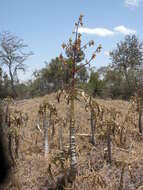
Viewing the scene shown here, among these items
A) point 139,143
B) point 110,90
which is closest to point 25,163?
point 139,143

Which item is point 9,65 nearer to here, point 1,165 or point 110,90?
point 110,90

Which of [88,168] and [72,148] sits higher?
[72,148]

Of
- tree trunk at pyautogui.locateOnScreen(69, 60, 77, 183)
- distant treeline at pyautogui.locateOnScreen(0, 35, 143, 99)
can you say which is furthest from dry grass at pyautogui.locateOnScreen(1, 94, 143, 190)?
distant treeline at pyautogui.locateOnScreen(0, 35, 143, 99)

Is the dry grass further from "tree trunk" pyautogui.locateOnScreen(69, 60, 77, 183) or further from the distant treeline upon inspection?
the distant treeline

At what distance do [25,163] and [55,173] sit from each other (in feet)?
2.60

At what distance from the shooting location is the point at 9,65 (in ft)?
73.6

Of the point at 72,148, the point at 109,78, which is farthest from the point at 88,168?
the point at 109,78

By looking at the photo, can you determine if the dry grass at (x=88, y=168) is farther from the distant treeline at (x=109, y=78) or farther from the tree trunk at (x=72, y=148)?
the distant treeline at (x=109, y=78)

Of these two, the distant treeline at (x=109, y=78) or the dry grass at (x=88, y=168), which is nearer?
the dry grass at (x=88, y=168)

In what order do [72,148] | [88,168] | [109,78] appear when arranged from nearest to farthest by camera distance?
[72,148], [88,168], [109,78]

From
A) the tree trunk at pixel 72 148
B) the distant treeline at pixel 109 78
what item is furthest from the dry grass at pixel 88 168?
the distant treeline at pixel 109 78

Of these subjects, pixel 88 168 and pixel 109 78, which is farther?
pixel 109 78

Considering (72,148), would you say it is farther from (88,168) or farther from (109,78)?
(109,78)

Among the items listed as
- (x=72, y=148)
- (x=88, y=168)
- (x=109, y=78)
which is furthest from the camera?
(x=109, y=78)
